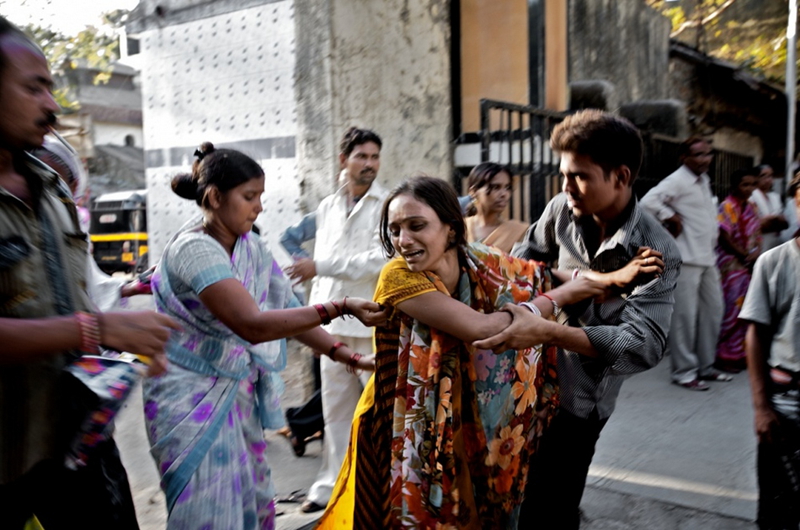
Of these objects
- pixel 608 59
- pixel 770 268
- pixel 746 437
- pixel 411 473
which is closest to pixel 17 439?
pixel 411 473

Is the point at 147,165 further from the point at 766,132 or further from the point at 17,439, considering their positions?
the point at 766,132

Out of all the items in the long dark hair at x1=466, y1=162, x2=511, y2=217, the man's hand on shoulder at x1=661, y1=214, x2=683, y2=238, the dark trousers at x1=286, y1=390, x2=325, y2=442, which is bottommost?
the dark trousers at x1=286, y1=390, x2=325, y2=442

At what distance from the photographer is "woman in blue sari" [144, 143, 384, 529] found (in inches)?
96.7

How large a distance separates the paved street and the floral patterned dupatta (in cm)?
144

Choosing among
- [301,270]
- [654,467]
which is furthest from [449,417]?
[654,467]

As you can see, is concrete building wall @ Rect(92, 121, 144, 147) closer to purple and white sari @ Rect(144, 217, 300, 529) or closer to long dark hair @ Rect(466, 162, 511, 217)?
long dark hair @ Rect(466, 162, 511, 217)

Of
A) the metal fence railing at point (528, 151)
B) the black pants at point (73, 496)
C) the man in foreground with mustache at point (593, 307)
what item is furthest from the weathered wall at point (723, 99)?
the black pants at point (73, 496)

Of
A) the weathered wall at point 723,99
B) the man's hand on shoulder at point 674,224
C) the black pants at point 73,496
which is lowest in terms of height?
the black pants at point 73,496

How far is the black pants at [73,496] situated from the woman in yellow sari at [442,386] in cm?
76

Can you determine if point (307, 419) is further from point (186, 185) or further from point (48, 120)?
point (48, 120)

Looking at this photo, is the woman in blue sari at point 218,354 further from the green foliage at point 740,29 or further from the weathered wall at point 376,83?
the green foliage at point 740,29

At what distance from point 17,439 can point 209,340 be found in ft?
2.74

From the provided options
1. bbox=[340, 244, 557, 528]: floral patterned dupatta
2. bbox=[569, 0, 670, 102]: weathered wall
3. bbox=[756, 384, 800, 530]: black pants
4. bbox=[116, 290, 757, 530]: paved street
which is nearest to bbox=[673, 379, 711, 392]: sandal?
bbox=[116, 290, 757, 530]: paved street

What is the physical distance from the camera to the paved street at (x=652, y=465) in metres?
3.79
